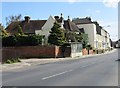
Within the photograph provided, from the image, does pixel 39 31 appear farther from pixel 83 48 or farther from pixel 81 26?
pixel 81 26

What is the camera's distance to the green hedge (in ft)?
183

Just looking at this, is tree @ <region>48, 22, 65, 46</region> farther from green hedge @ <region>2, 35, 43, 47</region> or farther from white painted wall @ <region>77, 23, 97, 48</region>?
white painted wall @ <region>77, 23, 97, 48</region>

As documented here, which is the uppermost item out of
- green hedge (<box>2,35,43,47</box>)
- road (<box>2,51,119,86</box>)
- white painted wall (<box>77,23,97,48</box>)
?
white painted wall (<box>77,23,97,48</box>)

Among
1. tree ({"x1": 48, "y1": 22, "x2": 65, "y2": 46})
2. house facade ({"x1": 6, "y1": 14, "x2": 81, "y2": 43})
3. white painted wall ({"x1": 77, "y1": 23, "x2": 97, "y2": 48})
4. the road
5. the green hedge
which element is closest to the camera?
the road

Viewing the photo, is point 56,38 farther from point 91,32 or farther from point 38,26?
point 91,32

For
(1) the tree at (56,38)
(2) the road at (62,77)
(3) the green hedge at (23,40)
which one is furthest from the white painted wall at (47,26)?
(2) the road at (62,77)

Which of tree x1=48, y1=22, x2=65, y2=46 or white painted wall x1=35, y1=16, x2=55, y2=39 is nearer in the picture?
tree x1=48, y1=22, x2=65, y2=46

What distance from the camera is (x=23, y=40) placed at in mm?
56750

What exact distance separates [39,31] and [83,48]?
11.0 m

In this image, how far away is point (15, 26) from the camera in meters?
85.1

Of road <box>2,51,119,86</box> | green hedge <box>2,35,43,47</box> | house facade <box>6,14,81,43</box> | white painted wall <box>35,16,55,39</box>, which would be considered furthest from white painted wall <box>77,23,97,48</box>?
road <box>2,51,119,86</box>

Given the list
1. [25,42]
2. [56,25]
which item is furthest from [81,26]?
[25,42]

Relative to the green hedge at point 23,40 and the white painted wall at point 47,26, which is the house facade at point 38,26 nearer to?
the white painted wall at point 47,26

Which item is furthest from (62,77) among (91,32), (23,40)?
(91,32)
